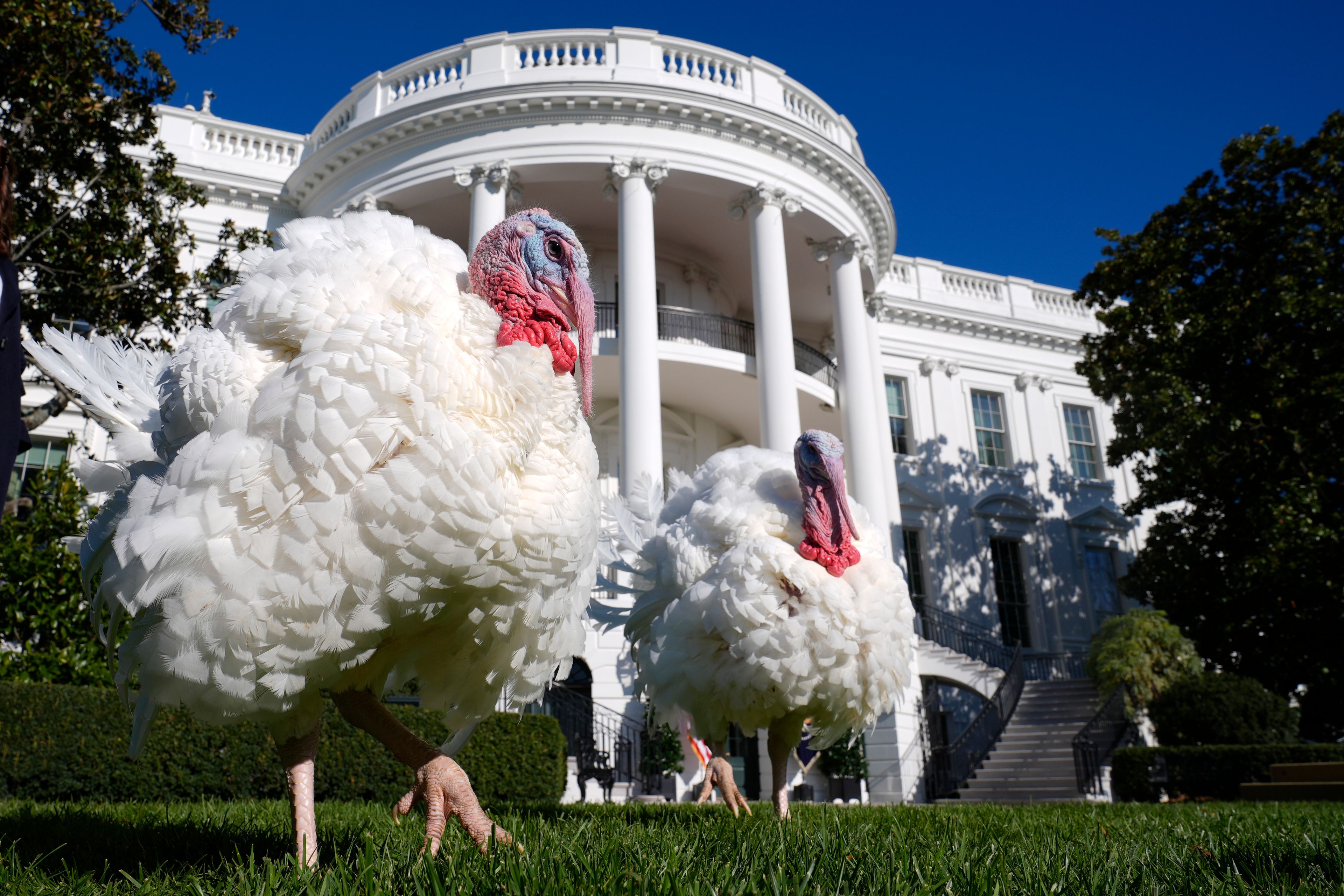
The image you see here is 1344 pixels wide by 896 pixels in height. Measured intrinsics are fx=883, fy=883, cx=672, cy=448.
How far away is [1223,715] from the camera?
12422mm

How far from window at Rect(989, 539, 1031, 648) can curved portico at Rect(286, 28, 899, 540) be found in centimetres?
585

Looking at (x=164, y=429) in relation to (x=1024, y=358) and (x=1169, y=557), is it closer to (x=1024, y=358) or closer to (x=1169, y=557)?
(x=1169, y=557)

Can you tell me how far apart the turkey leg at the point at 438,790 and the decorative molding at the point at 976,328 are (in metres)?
22.5

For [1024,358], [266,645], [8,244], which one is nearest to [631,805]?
[266,645]

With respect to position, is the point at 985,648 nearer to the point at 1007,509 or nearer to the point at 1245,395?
the point at 1007,509

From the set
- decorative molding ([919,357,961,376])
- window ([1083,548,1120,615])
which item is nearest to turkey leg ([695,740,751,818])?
decorative molding ([919,357,961,376])

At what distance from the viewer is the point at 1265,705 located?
41.5 feet

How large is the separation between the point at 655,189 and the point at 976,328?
39.6ft

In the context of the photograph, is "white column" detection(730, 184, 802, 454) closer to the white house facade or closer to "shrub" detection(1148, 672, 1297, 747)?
the white house facade

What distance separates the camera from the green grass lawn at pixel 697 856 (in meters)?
2.02

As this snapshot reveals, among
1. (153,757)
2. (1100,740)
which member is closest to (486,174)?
(153,757)

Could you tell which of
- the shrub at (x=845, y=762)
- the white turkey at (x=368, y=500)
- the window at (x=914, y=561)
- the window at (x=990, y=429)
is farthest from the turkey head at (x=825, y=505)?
the window at (x=990, y=429)

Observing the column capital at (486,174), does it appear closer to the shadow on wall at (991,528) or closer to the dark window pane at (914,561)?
the shadow on wall at (991,528)

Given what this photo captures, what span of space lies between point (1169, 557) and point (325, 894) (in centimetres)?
1889
